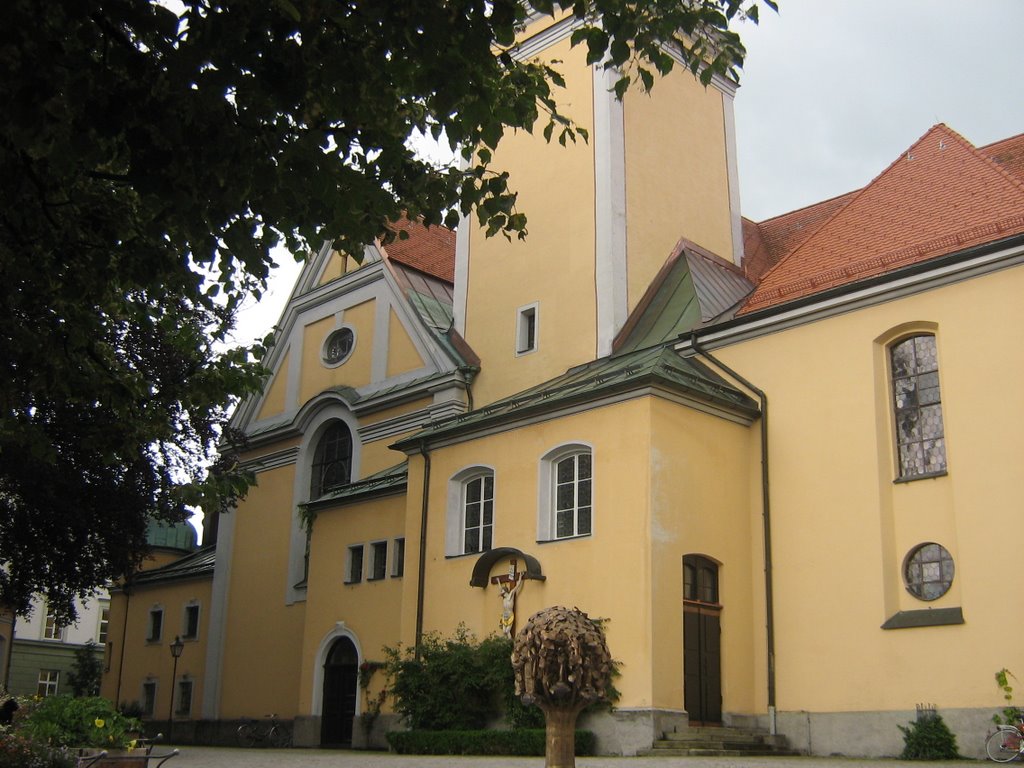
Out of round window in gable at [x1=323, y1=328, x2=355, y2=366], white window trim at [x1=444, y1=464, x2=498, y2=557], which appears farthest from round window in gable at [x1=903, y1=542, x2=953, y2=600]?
round window in gable at [x1=323, y1=328, x2=355, y2=366]

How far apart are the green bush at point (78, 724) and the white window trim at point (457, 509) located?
8835 mm

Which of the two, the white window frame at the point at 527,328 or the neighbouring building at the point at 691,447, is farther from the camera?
the white window frame at the point at 527,328

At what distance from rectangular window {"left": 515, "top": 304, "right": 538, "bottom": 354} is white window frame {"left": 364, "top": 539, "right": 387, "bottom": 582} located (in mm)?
4680

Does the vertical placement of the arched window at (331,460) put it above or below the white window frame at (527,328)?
below

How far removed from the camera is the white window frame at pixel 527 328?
2386 centimetres

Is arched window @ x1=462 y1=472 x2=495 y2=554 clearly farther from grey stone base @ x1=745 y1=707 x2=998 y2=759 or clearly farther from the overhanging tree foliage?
the overhanging tree foliage

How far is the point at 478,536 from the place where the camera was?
798 inches

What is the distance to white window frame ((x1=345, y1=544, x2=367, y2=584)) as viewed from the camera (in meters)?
23.4

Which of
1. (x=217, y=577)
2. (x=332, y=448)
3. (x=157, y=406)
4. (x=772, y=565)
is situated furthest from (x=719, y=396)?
(x=217, y=577)

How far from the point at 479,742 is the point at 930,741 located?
6.22m

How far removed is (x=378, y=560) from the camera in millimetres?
23250

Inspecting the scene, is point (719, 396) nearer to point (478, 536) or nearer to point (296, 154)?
point (478, 536)

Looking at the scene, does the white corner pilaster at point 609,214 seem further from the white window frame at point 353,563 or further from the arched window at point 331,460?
the arched window at point 331,460

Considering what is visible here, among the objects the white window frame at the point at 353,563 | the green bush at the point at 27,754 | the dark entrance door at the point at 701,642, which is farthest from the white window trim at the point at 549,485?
the green bush at the point at 27,754
